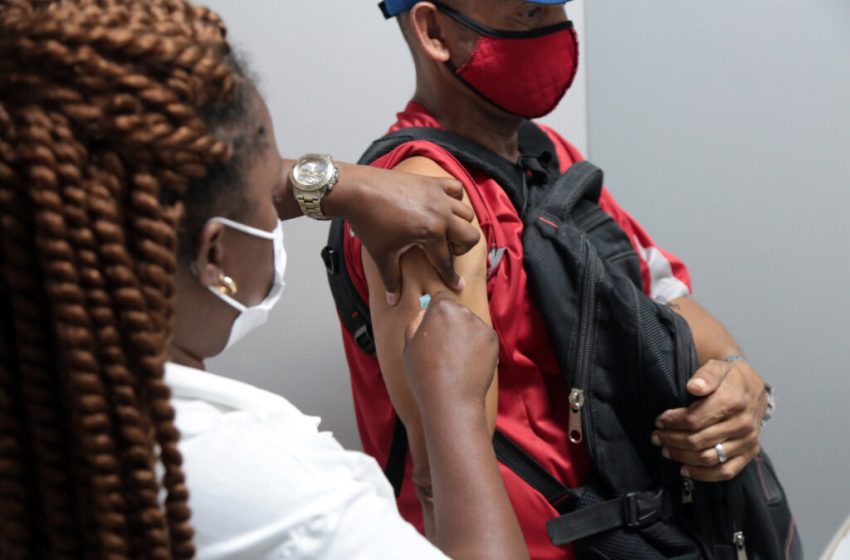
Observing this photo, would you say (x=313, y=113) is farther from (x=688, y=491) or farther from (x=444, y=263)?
(x=688, y=491)

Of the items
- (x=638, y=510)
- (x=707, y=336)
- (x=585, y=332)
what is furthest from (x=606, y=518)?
(x=707, y=336)

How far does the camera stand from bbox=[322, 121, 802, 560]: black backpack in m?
1.32

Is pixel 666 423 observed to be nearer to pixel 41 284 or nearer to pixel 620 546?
pixel 620 546

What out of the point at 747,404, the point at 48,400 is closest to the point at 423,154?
the point at 747,404

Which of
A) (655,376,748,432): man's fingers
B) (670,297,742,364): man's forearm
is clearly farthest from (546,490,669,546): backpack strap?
(670,297,742,364): man's forearm

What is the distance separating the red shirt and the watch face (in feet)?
0.58

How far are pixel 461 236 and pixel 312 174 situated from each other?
0.21 meters

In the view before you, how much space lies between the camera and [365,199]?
1.19 m

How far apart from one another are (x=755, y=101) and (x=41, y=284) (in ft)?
5.96

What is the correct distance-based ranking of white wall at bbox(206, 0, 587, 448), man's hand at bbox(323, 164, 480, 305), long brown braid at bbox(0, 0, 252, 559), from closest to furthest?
long brown braid at bbox(0, 0, 252, 559) < man's hand at bbox(323, 164, 480, 305) < white wall at bbox(206, 0, 587, 448)

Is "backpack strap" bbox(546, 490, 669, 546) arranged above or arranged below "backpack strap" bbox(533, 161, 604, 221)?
below

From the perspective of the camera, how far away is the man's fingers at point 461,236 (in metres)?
1.18

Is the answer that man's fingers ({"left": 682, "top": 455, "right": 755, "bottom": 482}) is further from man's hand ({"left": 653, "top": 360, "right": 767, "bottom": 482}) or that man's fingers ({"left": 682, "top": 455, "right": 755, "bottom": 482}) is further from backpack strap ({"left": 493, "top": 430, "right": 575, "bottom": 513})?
backpack strap ({"left": 493, "top": 430, "right": 575, "bottom": 513})

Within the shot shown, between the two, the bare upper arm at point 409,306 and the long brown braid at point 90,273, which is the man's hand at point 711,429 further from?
the long brown braid at point 90,273
